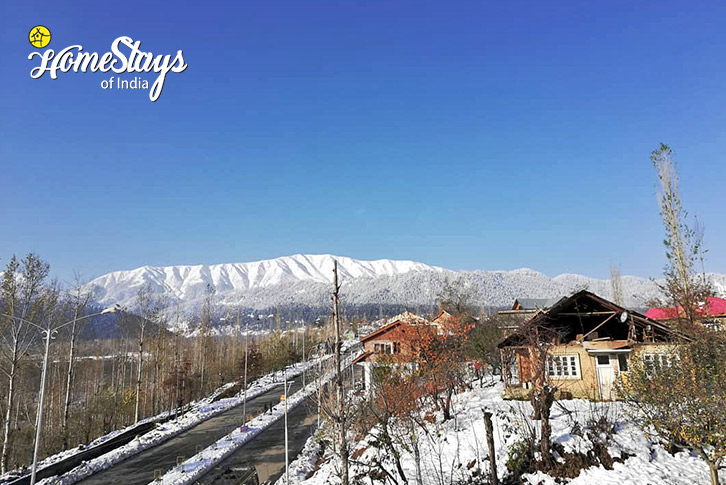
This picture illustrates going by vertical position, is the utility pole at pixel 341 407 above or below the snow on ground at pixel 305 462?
above

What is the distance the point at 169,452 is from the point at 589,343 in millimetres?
32183

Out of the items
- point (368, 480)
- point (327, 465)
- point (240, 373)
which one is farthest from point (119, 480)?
point (240, 373)

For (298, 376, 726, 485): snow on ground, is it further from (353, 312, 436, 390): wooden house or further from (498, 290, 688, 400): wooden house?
(353, 312, 436, 390): wooden house

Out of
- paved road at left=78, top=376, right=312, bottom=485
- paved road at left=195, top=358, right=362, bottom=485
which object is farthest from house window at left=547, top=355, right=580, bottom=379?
paved road at left=78, top=376, right=312, bottom=485

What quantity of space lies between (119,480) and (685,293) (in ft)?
133

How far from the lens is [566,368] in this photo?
2583 cm

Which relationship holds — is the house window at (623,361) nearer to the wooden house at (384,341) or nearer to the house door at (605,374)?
the house door at (605,374)

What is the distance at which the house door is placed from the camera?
24.7 meters

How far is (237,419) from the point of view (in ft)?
145

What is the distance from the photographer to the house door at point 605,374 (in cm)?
2473

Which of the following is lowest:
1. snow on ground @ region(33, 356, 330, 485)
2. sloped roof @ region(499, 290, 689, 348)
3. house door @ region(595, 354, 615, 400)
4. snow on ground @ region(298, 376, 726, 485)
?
snow on ground @ region(33, 356, 330, 485)

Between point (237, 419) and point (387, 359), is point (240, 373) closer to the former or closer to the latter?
point (237, 419)

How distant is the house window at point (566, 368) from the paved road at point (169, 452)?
1051 inches

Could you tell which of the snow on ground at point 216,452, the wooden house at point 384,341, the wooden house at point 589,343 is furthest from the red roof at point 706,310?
the snow on ground at point 216,452
